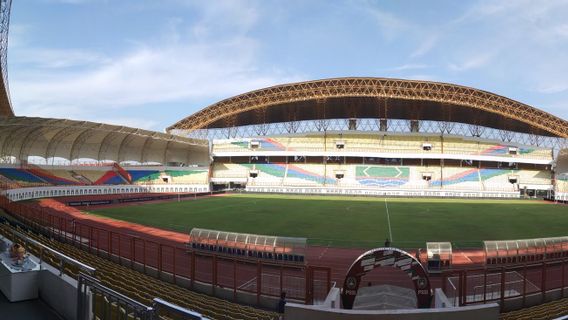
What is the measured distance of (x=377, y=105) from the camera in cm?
6800

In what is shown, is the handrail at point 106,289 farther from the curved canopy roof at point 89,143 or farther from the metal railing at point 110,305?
the curved canopy roof at point 89,143

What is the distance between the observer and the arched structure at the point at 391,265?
8.50 meters

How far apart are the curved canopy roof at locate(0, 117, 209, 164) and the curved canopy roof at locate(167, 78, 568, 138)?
5.74 meters

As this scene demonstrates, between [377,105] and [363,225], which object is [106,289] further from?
[377,105]

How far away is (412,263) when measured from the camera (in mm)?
8586

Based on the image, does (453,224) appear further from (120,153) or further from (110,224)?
(120,153)

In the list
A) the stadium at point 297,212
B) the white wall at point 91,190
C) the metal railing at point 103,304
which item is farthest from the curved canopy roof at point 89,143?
the metal railing at point 103,304

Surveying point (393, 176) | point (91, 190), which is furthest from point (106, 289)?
point (393, 176)

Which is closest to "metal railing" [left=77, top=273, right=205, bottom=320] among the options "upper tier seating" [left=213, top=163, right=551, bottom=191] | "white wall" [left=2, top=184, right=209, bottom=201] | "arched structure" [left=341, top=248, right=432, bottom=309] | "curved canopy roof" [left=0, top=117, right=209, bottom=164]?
"arched structure" [left=341, top=248, right=432, bottom=309]

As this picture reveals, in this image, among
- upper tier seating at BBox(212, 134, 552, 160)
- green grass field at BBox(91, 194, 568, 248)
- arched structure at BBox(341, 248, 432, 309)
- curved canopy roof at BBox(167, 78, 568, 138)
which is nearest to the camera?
arched structure at BBox(341, 248, 432, 309)

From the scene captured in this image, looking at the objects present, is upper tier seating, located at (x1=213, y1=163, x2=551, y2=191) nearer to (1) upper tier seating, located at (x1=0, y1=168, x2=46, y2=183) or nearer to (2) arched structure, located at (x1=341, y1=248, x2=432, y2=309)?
(1) upper tier seating, located at (x1=0, y1=168, x2=46, y2=183)

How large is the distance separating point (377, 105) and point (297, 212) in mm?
38132

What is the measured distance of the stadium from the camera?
8.55 metres

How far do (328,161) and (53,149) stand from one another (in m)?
47.4
